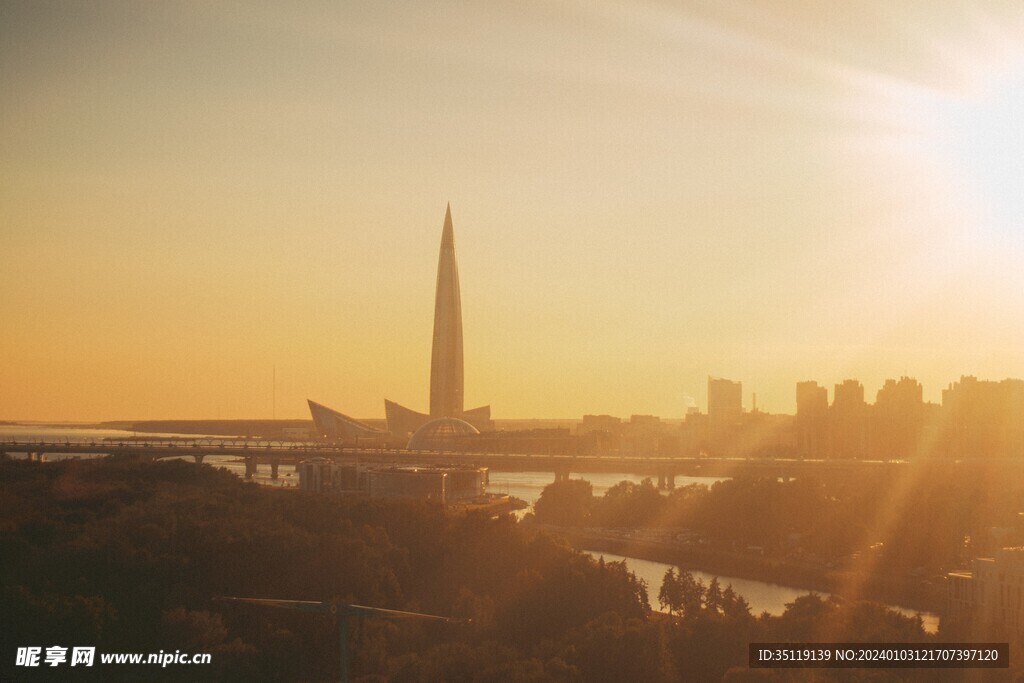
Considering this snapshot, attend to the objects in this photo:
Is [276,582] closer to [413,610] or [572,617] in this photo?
[413,610]

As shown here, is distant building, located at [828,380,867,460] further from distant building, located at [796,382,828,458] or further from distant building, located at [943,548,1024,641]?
distant building, located at [943,548,1024,641]

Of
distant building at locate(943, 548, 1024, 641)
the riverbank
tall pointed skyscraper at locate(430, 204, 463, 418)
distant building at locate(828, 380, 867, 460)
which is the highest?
tall pointed skyscraper at locate(430, 204, 463, 418)

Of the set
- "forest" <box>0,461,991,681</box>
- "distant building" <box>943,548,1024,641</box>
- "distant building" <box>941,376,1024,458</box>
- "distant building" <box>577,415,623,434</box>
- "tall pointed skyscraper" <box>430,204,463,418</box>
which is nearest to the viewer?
"forest" <box>0,461,991,681</box>

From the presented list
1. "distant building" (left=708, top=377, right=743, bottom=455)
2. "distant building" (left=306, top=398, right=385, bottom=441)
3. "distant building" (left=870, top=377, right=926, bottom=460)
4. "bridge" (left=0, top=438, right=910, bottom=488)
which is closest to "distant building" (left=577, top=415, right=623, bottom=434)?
"distant building" (left=708, top=377, right=743, bottom=455)

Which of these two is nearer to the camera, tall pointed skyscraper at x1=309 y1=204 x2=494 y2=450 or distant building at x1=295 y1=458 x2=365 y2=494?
distant building at x1=295 y1=458 x2=365 y2=494

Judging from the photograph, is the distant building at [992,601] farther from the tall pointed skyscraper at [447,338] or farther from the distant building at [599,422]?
the distant building at [599,422]

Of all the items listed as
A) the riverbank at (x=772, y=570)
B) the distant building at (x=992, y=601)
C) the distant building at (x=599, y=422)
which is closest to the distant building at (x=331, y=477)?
the riverbank at (x=772, y=570)

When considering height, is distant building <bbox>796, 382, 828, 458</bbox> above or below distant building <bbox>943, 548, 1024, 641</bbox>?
above

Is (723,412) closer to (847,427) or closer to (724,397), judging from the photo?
(724,397)
